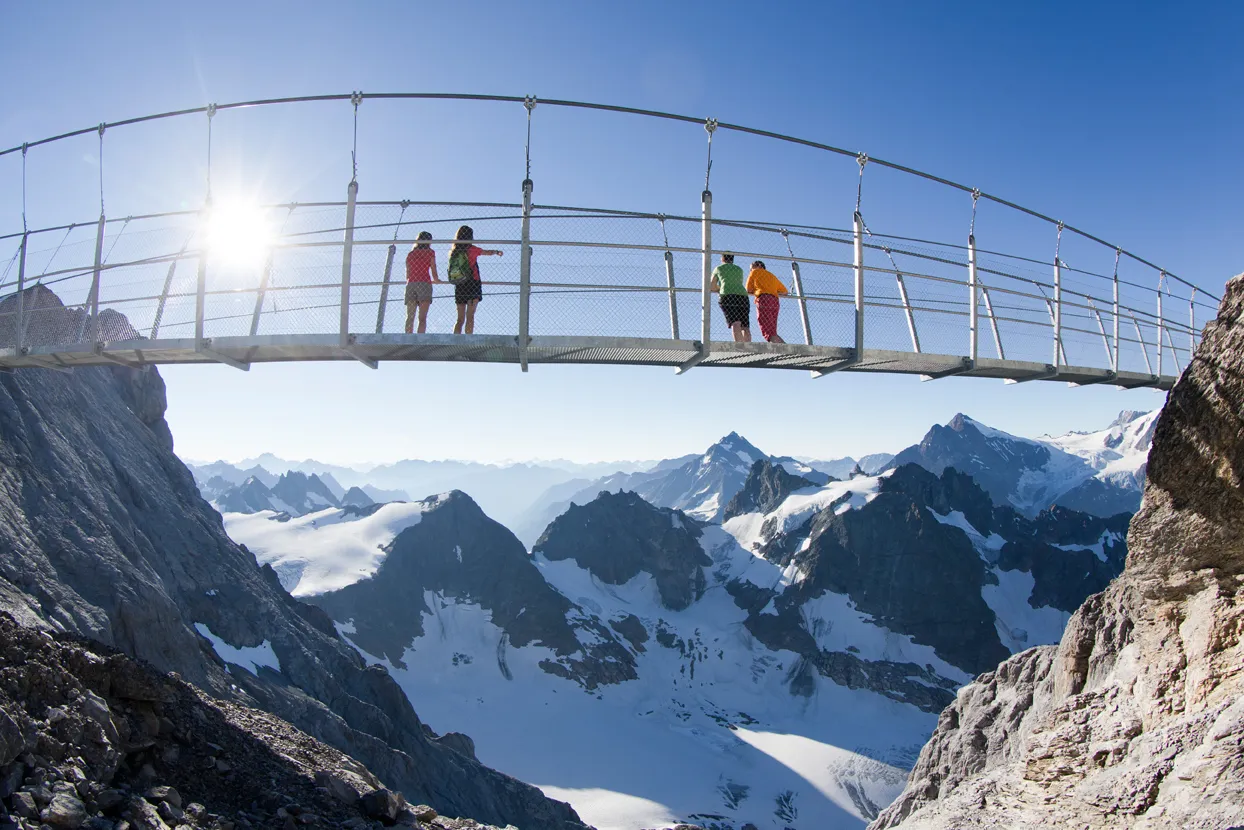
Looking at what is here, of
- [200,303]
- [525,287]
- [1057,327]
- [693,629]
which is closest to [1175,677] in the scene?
[1057,327]

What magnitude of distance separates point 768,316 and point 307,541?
184m

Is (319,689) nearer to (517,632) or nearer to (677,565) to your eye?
(517,632)

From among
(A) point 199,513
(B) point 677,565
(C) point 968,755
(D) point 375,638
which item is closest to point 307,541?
(D) point 375,638

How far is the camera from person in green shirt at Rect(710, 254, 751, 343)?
39.3 feet

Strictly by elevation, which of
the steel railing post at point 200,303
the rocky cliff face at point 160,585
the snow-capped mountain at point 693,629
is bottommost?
the snow-capped mountain at point 693,629

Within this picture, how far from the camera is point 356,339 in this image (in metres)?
10.7

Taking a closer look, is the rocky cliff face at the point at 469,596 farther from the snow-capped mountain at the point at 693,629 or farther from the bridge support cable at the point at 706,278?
the bridge support cable at the point at 706,278

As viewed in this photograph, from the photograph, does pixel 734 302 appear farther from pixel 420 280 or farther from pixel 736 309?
pixel 420 280

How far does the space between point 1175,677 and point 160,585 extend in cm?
4199

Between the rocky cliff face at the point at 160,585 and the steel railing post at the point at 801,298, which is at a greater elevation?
the steel railing post at the point at 801,298

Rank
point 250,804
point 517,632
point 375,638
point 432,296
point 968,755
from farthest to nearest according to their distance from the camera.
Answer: point 517,632 → point 375,638 → point 968,755 → point 250,804 → point 432,296

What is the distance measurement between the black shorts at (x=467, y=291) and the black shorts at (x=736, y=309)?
396 centimetres

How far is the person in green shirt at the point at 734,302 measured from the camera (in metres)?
12.0

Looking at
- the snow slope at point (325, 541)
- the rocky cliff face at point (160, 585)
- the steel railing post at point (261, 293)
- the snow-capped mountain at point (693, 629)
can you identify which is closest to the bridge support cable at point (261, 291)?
the steel railing post at point (261, 293)
